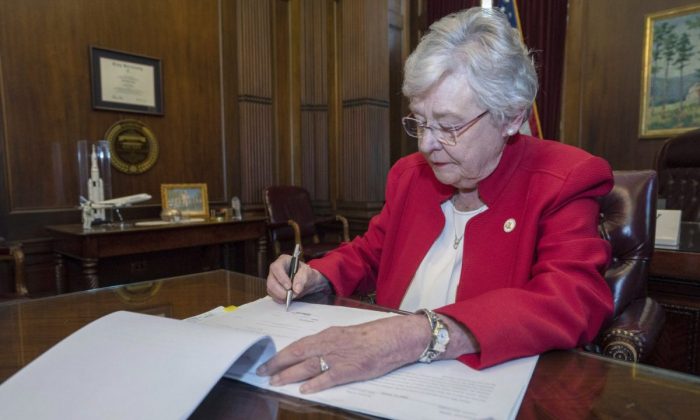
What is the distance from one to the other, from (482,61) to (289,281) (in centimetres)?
76

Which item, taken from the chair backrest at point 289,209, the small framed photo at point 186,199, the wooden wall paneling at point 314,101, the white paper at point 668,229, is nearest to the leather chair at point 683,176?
the white paper at point 668,229

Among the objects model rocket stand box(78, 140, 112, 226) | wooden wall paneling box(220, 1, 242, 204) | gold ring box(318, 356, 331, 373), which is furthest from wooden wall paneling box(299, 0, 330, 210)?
gold ring box(318, 356, 331, 373)

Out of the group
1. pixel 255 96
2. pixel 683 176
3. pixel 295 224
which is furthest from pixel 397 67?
pixel 683 176

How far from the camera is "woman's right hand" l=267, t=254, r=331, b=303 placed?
1188mm

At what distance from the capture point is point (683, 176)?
3.12 m

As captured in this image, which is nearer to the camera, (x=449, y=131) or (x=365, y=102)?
(x=449, y=131)

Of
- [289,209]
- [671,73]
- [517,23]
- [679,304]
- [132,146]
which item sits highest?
[517,23]

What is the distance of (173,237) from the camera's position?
11.1 ft

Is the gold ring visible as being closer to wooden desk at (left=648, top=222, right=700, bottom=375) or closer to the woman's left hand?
the woman's left hand

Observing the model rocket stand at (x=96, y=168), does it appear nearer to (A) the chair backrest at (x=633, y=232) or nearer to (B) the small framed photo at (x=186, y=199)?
(B) the small framed photo at (x=186, y=199)

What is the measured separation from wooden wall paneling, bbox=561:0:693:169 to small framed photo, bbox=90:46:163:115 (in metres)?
4.14

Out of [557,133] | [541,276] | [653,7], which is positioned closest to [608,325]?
[541,276]

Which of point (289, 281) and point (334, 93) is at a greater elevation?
point (334, 93)

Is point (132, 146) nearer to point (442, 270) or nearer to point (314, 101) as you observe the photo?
point (314, 101)
